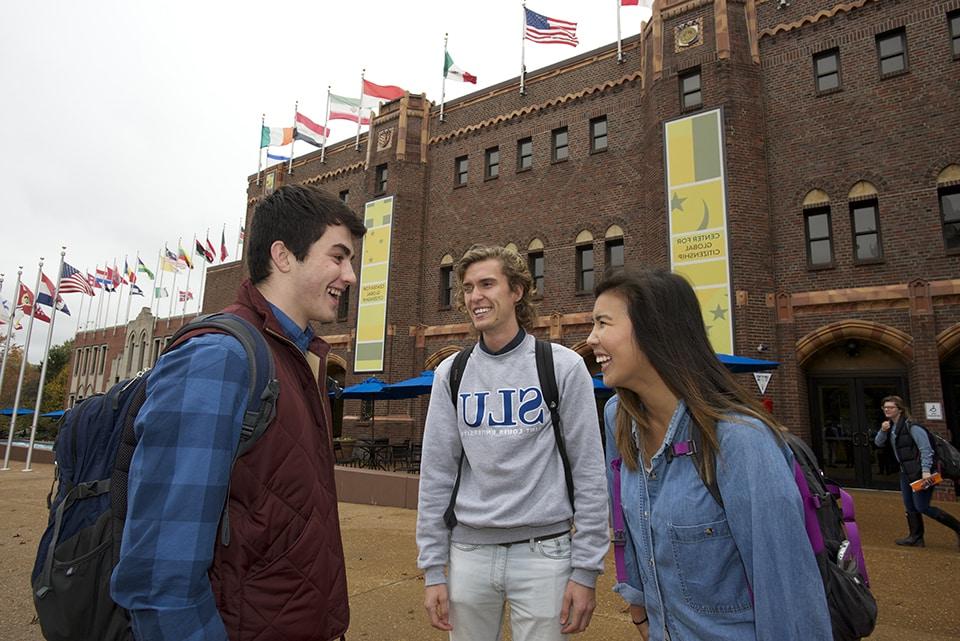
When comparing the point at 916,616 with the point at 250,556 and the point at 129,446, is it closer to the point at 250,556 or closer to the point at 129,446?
the point at 250,556

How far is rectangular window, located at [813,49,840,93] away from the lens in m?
14.1

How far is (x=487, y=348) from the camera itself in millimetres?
2799

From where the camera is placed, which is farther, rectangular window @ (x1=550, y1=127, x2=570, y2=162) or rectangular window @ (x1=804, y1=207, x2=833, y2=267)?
rectangular window @ (x1=550, y1=127, x2=570, y2=162)

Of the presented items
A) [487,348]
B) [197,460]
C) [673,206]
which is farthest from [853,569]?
[673,206]

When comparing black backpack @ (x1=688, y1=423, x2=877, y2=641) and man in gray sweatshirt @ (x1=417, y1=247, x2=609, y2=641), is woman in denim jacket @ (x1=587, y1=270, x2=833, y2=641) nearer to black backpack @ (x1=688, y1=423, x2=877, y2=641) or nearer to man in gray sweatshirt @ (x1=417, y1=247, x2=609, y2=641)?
black backpack @ (x1=688, y1=423, x2=877, y2=641)

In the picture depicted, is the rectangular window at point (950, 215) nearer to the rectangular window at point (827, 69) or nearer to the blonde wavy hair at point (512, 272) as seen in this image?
the rectangular window at point (827, 69)

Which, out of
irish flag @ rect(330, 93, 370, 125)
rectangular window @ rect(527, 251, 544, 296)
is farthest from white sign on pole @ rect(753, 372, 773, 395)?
irish flag @ rect(330, 93, 370, 125)

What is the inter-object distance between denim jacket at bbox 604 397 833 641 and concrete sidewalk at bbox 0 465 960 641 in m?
2.92

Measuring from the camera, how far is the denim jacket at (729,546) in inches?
58.8

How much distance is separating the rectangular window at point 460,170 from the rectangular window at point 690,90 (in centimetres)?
809

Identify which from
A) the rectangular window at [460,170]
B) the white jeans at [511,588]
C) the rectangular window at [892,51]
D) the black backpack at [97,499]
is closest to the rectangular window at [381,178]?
the rectangular window at [460,170]

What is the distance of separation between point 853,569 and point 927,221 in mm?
14362

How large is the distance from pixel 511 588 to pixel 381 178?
21.7m

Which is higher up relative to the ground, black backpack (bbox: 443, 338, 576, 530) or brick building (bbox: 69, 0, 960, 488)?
brick building (bbox: 69, 0, 960, 488)
